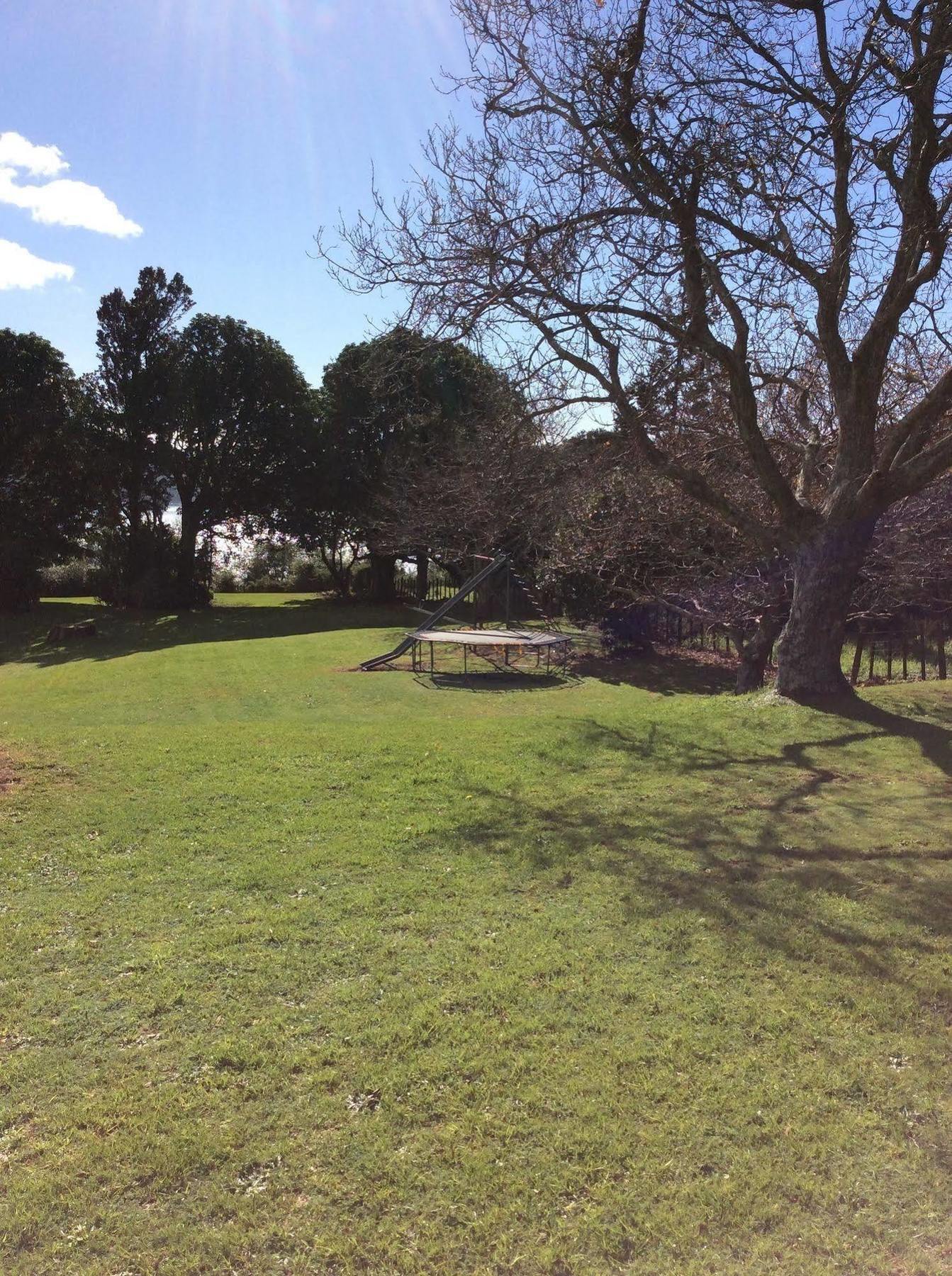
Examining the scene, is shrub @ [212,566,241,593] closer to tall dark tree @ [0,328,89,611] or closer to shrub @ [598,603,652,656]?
tall dark tree @ [0,328,89,611]

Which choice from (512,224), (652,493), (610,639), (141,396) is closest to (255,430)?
(141,396)

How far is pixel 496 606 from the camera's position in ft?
87.8

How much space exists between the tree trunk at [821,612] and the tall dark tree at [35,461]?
2741 cm

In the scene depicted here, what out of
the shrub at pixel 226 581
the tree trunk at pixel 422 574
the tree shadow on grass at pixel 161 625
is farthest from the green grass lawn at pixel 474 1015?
the shrub at pixel 226 581

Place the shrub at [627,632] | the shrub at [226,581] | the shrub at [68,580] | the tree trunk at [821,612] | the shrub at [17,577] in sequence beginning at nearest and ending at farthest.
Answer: the tree trunk at [821,612], the shrub at [627,632], the shrub at [17,577], the shrub at [68,580], the shrub at [226,581]

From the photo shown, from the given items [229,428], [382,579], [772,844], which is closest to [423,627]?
[772,844]

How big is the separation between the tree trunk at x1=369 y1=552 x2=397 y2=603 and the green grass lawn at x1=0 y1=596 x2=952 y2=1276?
27.0 m

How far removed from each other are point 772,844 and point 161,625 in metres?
24.7

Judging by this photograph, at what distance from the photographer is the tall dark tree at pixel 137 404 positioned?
3056 cm

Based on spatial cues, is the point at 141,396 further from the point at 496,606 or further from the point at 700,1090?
the point at 700,1090

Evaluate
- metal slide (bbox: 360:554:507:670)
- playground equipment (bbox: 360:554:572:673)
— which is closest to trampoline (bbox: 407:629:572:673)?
playground equipment (bbox: 360:554:572:673)

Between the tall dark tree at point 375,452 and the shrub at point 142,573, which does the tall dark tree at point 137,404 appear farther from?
the tall dark tree at point 375,452

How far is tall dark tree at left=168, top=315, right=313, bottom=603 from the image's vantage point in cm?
3170

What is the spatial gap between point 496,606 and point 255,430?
1245cm
